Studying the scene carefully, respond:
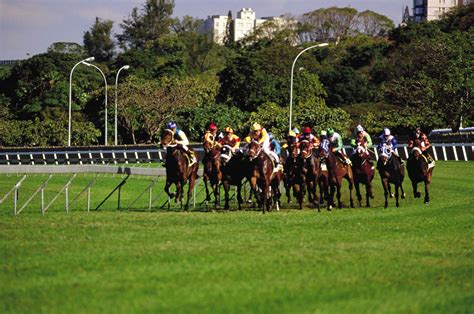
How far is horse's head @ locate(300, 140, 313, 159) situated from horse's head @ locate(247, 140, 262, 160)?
1.40m

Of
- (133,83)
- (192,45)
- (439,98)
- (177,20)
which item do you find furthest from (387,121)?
(177,20)

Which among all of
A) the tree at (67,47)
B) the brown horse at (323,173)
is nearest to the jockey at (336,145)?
the brown horse at (323,173)

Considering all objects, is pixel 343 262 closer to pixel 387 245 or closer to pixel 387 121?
pixel 387 245

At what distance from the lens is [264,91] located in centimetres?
8306

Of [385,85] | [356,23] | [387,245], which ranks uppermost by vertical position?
[356,23]

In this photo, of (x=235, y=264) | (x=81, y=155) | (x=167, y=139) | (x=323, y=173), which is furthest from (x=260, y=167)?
(x=81, y=155)

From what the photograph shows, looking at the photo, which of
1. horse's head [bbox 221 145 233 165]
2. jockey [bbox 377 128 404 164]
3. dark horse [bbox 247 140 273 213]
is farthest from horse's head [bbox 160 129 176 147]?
jockey [bbox 377 128 404 164]

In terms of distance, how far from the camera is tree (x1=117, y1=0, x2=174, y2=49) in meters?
152

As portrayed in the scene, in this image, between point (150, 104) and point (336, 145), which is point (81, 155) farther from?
point (336, 145)

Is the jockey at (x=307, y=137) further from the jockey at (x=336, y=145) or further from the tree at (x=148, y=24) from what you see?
the tree at (x=148, y=24)

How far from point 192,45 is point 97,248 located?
11181 centimetres

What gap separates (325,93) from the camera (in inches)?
3462

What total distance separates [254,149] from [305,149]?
66.0 inches

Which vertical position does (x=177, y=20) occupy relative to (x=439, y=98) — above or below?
above
